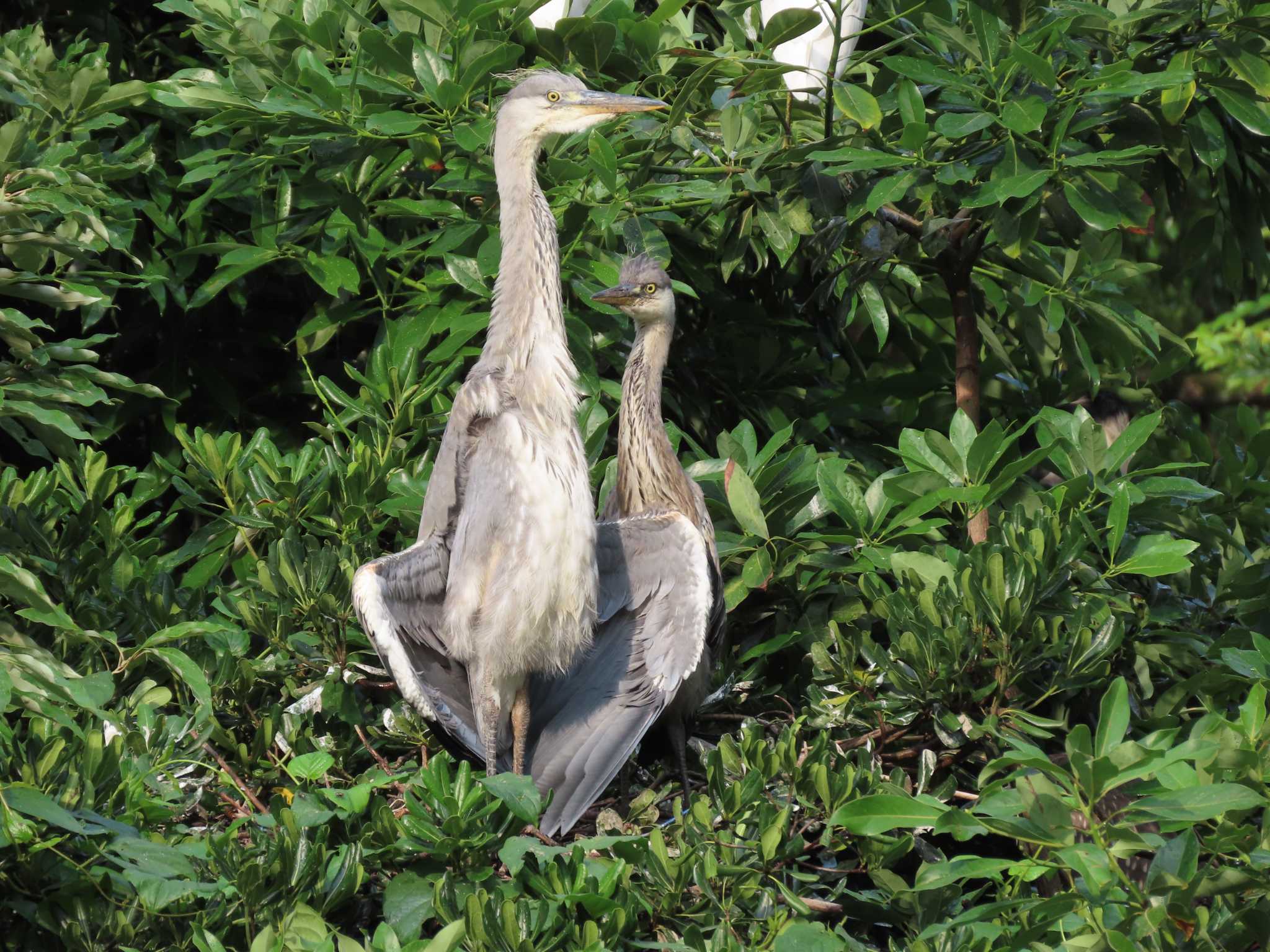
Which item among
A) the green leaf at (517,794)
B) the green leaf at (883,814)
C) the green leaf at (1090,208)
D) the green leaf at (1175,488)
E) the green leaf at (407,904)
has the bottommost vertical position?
the green leaf at (407,904)

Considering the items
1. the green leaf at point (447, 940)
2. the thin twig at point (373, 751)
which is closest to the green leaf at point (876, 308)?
the thin twig at point (373, 751)

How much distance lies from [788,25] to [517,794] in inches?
80.0

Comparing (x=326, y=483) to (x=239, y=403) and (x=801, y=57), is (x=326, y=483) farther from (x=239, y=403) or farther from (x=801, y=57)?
(x=801, y=57)

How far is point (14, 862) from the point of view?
2.31 m

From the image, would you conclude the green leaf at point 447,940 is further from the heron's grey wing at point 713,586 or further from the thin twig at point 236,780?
the heron's grey wing at point 713,586

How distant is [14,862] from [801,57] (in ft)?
10.2

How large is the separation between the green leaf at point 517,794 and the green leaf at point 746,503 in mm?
1050

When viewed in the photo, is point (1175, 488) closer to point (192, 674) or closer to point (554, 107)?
point (554, 107)

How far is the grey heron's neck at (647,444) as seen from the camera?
12.4 ft

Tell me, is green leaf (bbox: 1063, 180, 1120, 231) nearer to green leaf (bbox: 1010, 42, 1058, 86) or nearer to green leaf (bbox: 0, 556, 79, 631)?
green leaf (bbox: 1010, 42, 1058, 86)

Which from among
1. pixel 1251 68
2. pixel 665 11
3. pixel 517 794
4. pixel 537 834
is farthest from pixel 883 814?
pixel 665 11

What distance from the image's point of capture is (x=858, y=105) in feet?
10.4

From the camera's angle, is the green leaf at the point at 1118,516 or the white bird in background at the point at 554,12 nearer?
the green leaf at the point at 1118,516

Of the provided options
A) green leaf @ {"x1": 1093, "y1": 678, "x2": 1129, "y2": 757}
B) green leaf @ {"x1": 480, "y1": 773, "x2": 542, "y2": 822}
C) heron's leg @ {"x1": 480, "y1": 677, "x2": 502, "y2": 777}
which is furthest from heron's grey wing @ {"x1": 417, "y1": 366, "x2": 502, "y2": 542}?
green leaf @ {"x1": 1093, "y1": 678, "x2": 1129, "y2": 757}
